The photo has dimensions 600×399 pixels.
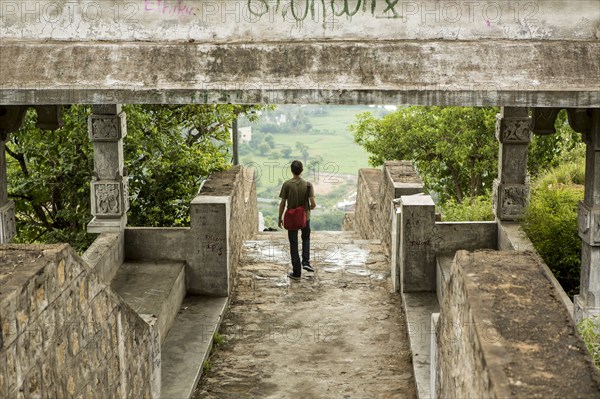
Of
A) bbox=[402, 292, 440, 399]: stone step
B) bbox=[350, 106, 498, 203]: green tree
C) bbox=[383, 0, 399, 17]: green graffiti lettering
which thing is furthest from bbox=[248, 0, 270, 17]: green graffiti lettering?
bbox=[350, 106, 498, 203]: green tree

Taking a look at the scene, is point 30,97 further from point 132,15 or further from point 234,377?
point 234,377

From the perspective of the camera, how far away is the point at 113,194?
413 inches

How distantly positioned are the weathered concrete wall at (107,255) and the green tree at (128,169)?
2583mm

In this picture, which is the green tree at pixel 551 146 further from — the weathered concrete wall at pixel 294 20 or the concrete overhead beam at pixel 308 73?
the concrete overhead beam at pixel 308 73

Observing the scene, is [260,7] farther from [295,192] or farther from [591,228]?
[591,228]

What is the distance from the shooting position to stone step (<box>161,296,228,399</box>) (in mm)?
7723

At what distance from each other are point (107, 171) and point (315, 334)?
3235mm

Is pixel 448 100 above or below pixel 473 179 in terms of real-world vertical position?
above

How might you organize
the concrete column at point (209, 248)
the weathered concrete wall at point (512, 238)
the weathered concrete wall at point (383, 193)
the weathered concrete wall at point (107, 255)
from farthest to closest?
the weathered concrete wall at point (383, 193) < the concrete column at point (209, 248) < the weathered concrete wall at point (512, 238) < the weathered concrete wall at point (107, 255)

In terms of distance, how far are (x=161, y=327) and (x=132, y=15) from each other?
3009 mm

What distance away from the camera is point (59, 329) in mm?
4773

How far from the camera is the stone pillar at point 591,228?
837 centimetres

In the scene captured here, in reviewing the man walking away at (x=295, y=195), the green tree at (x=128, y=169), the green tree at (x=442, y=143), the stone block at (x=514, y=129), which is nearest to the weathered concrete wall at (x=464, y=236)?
the stone block at (x=514, y=129)

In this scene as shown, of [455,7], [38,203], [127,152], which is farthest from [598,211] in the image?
[38,203]
